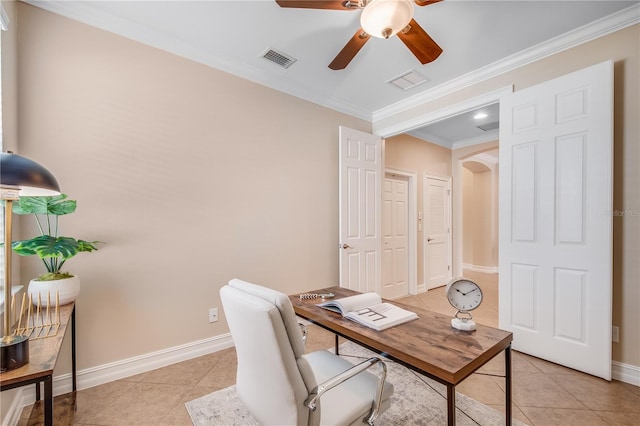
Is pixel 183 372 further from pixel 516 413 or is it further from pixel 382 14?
pixel 382 14

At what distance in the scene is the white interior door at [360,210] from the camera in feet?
11.1

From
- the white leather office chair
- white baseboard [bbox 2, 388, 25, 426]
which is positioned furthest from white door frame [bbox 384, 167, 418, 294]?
white baseboard [bbox 2, 388, 25, 426]

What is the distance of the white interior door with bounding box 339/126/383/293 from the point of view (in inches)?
134

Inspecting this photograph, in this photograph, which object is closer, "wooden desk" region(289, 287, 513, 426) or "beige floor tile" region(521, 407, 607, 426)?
"wooden desk" region(289, 287, 513, 426)

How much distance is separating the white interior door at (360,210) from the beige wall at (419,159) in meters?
0.70

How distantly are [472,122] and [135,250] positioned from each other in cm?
461

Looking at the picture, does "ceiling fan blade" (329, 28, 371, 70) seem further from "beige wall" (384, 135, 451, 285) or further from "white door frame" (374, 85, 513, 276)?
"beige wall" (384, 135, 451, 285)

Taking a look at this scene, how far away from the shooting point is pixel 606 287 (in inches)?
82.8

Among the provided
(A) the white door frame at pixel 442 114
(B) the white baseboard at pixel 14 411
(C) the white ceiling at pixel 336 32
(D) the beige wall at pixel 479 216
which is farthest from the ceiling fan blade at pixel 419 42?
(D) the beige wall at pixel 479 216

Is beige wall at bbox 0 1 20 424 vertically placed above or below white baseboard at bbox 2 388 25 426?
above

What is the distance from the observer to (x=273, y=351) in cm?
96

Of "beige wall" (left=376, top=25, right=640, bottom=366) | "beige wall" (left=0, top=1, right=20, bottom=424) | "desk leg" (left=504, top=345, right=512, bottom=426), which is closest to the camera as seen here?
"desk leg" (left=504, top=345, right=512, bottom=426)

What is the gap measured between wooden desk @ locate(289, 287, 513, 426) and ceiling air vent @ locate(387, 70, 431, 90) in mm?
2477

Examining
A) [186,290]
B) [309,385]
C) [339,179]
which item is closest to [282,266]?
[186,290]
